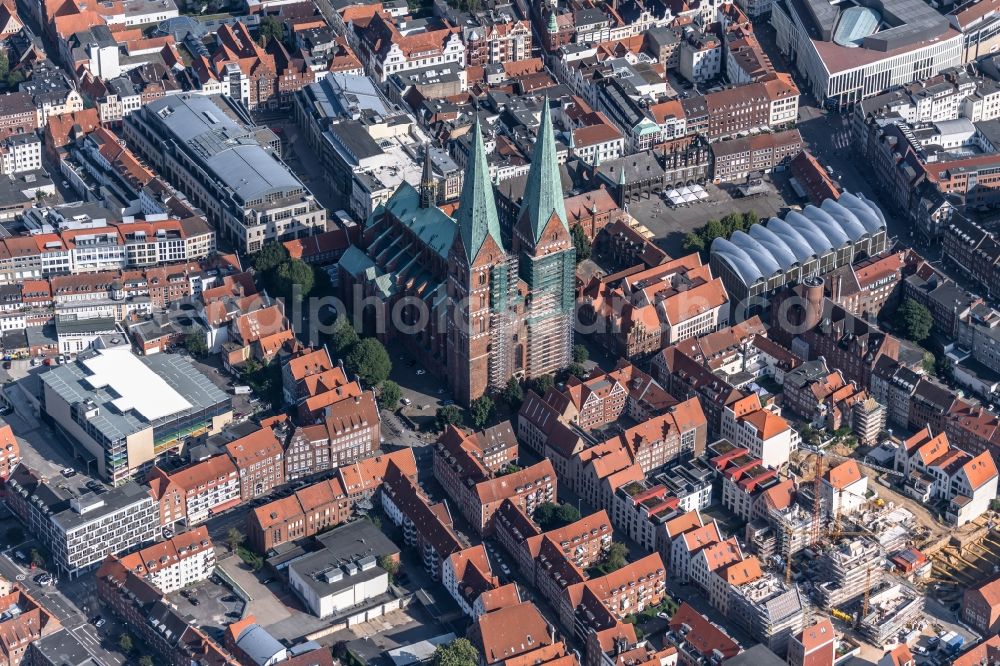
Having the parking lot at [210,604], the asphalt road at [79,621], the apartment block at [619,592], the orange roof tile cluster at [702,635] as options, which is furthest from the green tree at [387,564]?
the orange roof tile cluster at [702,635]

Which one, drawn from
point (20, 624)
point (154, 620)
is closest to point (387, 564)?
point (154, 620)

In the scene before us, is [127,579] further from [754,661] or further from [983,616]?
[983,616]

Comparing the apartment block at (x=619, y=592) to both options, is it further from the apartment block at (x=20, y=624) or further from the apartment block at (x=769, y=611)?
the apartment block at (x=20, y=624)

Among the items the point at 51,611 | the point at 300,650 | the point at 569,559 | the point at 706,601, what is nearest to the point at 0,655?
the point at 51,611

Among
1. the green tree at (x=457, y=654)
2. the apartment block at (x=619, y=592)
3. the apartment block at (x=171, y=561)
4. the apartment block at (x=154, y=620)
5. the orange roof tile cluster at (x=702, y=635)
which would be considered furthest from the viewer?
the apartment block at (x=171, y=561)

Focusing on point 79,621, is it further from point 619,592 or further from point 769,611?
point 769,611

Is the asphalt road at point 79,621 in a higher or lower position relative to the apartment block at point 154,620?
lower

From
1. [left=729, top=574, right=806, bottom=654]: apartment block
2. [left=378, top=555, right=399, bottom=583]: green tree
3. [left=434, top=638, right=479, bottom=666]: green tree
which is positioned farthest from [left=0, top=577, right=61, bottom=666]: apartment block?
[left=729, top=574, right=806, bottom=654]: apartment block

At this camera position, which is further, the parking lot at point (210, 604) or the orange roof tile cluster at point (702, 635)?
the parking lot at point (210, 604)

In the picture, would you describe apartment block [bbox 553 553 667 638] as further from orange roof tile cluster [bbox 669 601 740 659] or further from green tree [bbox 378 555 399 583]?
green tree [bbox 378 555 399 583]
